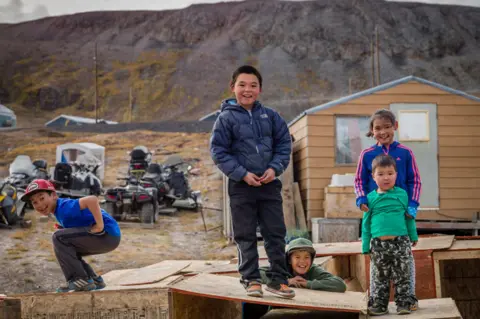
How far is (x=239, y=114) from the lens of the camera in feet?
13.5

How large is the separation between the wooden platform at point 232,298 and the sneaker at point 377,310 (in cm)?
5

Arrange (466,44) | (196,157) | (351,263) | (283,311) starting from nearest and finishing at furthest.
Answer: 1. (283,311)
2. (351,263)
3. (196,157)
4. (466,44)

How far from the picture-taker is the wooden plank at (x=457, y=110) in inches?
514

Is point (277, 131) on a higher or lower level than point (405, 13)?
lower

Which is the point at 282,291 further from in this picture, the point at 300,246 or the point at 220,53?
the point at 220,53

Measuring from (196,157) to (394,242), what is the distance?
21.8 m

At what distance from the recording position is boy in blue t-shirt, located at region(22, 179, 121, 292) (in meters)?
4.67

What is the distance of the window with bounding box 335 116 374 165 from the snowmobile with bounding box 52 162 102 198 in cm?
672

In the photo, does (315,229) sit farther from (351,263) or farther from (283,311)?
(283,311)

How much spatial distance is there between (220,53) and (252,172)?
79381mm

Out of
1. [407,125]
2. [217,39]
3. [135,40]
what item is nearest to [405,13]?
[217,39]

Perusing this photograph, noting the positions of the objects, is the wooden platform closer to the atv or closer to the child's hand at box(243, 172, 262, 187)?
the child's hand at box(243, 172, 262, 187)

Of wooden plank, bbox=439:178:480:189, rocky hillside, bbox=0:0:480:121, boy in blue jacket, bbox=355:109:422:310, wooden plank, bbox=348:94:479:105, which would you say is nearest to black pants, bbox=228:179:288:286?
boy in blue jacket, bbox=355:109:422:310

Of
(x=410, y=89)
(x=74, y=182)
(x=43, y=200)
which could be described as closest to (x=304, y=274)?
(x=43, y=200)
